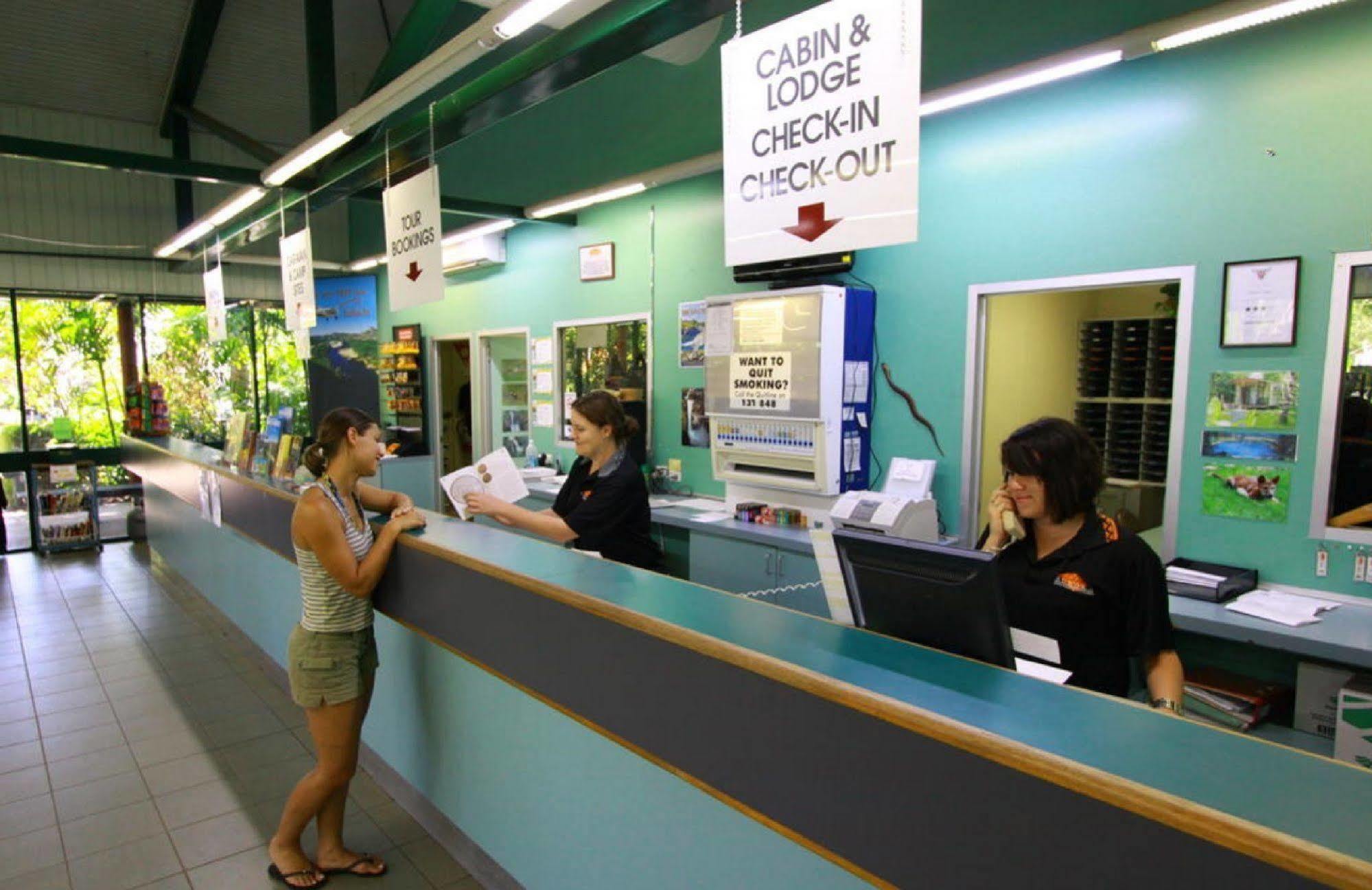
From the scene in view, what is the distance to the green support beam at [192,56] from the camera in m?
7.29

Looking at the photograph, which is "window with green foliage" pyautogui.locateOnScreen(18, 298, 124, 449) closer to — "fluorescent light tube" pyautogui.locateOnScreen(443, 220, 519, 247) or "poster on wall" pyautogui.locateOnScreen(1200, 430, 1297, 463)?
"fluorescent light tube" pyautogui.locateOnScreen(443, 220, 519, 247)

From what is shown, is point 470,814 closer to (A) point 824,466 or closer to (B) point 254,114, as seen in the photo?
(A) point 824,466

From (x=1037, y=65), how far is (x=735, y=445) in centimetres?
243

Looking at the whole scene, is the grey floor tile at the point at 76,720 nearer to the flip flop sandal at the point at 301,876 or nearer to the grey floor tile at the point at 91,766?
the grey floor tile at the point at 91,766

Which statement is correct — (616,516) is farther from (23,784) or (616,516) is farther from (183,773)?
(23,784)

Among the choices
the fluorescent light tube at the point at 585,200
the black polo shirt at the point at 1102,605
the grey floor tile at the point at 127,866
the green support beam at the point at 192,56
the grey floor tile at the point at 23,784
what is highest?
the green support beam at the point at 192,56

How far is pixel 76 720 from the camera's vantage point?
4242 mm

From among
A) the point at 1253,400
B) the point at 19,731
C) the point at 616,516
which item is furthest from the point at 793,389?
the point at 19,731

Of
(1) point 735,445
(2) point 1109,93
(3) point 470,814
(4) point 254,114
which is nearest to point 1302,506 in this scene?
(2) point 1109,93

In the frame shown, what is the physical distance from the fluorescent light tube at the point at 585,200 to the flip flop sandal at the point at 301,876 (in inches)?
153

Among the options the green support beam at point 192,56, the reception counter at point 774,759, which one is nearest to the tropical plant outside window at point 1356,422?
the reception counter at point 774,759

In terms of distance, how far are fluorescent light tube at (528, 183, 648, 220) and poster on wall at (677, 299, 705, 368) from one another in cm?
86

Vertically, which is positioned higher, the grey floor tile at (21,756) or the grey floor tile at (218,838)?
the grey floor tile at (218,838)

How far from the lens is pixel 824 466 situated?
4.17 m
